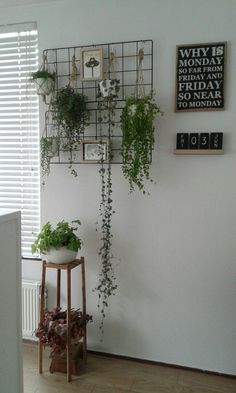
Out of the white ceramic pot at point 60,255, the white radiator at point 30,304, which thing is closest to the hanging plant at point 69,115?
the white ceramic pot at point 60,255

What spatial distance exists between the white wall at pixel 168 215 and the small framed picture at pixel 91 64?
12cm

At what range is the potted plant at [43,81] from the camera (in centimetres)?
251

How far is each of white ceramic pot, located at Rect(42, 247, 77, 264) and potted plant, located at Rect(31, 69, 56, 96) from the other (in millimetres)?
1121

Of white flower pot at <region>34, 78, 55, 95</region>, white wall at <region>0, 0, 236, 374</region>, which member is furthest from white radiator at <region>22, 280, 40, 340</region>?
white flower pot at <region>34, 78, 55, 95</region>

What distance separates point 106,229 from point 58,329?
2.48 ft

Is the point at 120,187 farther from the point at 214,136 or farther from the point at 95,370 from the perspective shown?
the point at 95,370

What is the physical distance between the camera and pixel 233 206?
2338 mm

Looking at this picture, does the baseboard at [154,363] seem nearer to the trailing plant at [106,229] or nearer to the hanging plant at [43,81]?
the trailing plant at [106,229]

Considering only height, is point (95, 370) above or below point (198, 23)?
below

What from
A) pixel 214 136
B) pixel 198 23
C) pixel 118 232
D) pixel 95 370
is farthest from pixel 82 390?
pixel 198 23

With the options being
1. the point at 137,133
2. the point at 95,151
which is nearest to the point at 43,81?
the point at 95,151

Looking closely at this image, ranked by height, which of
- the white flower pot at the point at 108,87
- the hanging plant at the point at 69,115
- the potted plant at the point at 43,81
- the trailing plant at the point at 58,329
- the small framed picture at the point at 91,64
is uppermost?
the small framed picture at the point at 91,64

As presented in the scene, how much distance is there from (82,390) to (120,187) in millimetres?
1360

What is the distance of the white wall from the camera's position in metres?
2.34
